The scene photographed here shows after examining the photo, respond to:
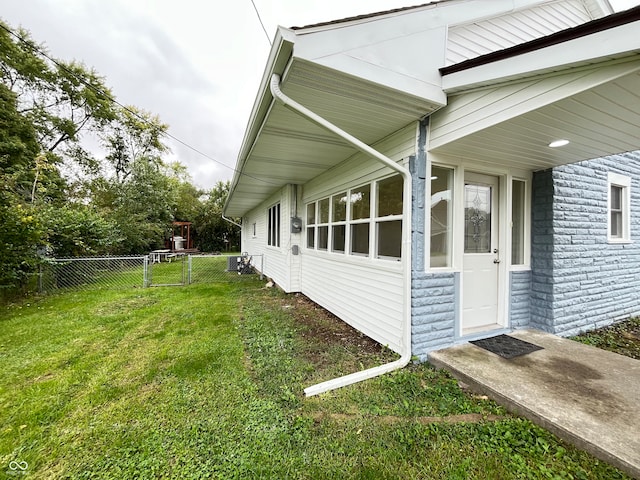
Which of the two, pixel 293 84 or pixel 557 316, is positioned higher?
pixel 293 84

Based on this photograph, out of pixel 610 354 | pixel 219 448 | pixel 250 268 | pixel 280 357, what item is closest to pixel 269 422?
pixel 219 448

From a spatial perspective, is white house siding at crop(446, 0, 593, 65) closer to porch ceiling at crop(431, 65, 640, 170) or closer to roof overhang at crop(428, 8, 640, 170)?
roof overhang at crop(428, 8, 640, 170)

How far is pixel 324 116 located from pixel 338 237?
7.85 feet

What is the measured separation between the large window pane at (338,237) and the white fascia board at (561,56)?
107 inches

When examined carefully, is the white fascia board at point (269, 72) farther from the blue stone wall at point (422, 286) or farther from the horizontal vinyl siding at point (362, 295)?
the horizontal vinyl siding at point (362, 295)

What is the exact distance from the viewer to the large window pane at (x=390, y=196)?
326 centimetres

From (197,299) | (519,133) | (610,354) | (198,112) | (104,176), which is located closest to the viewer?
(519,133)

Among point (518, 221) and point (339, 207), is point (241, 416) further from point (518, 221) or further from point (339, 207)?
point (518, 221)

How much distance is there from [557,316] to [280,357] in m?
3.64

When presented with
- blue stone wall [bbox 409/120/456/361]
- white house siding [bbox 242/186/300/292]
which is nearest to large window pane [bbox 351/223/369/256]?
blue stone wall [bbox 409/120/456/361]

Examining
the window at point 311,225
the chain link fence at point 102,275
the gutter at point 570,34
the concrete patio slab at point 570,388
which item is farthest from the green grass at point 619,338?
the chain link fence at point 102,275

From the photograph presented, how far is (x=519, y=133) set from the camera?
2.43 meters

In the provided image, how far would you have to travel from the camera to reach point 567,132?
2391mm

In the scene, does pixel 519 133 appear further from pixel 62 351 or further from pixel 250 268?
pixel 250 268
